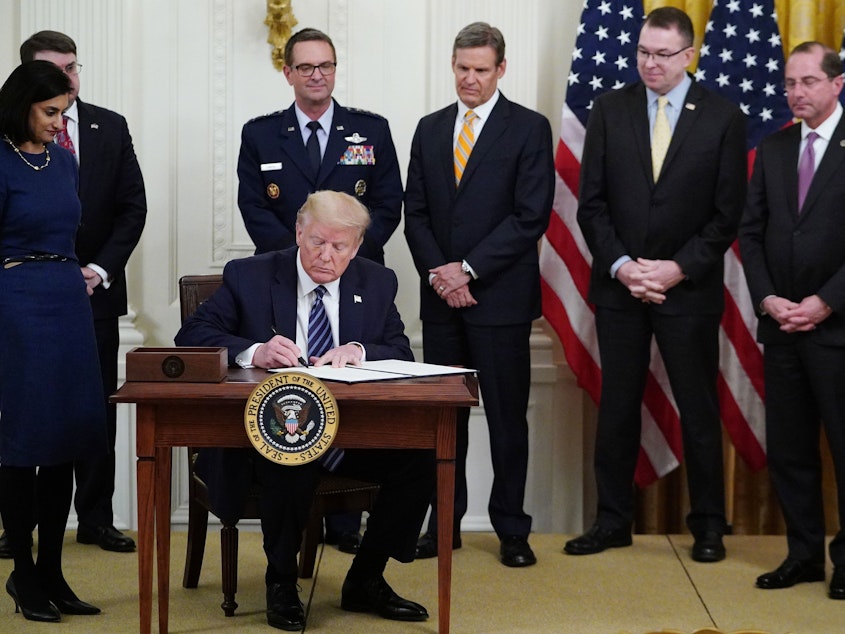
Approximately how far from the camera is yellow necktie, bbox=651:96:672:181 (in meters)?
4.89

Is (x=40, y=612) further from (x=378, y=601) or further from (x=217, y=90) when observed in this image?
(x=217, y=90)

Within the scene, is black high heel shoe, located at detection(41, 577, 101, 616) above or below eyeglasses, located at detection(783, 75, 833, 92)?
below

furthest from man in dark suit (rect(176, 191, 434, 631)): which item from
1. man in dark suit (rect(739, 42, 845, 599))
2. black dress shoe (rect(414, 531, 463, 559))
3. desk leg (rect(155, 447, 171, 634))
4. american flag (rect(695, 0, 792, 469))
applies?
american flag (rect(695, 0, 792, 469))

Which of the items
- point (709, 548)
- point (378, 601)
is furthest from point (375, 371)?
point (709, 548)

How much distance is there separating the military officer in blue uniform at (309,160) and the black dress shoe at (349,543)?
1.09 metres

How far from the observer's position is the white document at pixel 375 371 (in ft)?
11.3

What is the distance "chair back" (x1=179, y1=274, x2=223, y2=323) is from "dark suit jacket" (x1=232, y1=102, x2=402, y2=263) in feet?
1.83

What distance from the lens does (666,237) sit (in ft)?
15.9

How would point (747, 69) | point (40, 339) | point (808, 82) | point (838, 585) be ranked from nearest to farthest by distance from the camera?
point (40, 339) < point (838, 585) < point (808, 82) < point (747, 69)

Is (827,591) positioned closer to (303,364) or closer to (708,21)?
(303,364)

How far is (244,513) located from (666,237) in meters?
2.01

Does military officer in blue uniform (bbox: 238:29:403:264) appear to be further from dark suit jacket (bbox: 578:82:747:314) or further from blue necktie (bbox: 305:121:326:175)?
dark suit jacket (bbox: 578:82:747:314)

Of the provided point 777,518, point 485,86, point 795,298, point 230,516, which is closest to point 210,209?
point 485,86

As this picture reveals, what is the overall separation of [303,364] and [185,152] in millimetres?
2090
